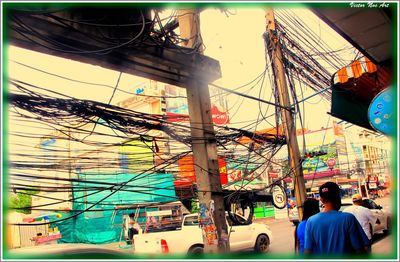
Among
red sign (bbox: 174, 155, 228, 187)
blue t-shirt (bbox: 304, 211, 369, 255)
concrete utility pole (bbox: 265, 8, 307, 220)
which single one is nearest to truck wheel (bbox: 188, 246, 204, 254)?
red sign (bbox: 174, 155, 228, 187)

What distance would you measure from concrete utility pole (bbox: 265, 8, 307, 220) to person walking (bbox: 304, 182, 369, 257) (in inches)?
153

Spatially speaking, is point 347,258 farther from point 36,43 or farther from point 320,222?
point 36,43

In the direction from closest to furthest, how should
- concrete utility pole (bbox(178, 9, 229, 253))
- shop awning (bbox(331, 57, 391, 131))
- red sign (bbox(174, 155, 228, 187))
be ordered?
concrete utility pole (bbox(178, 9, 229, 253)) < shop awning (bbox(331, 57, 391, 131)) < red sign (bbox(174, 155, 228, 187))

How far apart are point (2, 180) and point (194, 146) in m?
2.40

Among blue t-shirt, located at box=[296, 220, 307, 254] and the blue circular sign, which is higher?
the blue circular sign

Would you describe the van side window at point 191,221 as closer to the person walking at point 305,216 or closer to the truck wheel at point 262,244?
the truck wheel at point 262,244

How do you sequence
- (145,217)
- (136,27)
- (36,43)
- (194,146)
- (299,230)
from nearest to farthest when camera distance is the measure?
(36,43)
(299,230)
(136,27)
(194,146)
(145,217)

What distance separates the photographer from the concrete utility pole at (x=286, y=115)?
700 cm

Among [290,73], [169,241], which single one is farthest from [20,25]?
[169,241]

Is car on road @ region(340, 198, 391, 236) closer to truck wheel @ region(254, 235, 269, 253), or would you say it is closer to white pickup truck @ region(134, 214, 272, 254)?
truck wheel @ region(254, 235, 269, 253)

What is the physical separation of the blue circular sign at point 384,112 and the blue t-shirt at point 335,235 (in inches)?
96.3

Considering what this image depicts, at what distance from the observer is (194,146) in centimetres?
485

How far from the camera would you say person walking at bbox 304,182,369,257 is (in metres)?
2.94

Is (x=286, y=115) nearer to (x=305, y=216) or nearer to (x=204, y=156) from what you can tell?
(x=204, y=156)
